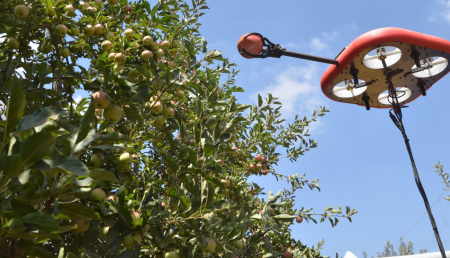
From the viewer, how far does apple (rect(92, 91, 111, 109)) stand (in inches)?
69.8

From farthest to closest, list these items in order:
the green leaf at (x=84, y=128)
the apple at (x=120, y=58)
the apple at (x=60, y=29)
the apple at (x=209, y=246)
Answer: the apple at (x=60, y=29)
the apple at (x=120, y=58)
the apple at (x=209, y=246)
the green leaf at (x=84, y=128)

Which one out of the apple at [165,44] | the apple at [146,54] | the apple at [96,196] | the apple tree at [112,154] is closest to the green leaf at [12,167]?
the apple tree at [112,154]

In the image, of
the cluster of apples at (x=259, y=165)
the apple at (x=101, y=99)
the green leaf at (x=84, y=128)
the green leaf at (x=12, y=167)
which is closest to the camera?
the green leaf at (x=12, y=167)

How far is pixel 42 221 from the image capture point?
0.92 m

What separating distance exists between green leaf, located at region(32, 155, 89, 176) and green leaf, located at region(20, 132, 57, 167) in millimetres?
18

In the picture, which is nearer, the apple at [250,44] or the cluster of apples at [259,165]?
the apple at [250,44]

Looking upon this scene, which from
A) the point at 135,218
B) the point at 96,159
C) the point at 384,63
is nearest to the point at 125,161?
the point at 96,159

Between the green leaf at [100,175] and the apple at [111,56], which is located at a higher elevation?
the apple at [111,56]

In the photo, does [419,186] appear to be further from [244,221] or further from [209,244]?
[209,244]

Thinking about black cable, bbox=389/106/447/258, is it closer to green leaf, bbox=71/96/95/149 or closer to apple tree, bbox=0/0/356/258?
apple tree, bbox=0/0/356/258

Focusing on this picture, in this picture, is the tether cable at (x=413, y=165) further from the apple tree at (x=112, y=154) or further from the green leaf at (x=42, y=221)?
the green leaf at (x=42, y=221)

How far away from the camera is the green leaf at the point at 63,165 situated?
86 cm

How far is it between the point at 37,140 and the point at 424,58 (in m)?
3.11

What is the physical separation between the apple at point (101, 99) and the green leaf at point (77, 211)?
0.83 metres
